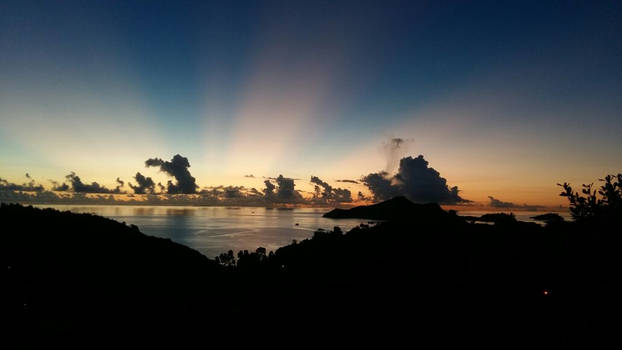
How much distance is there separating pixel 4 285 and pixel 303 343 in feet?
170

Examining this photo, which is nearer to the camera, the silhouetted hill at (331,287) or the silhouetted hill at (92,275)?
the silhouetted hill at (331,287)

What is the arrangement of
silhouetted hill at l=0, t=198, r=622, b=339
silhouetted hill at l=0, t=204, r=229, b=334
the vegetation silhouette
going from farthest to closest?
silhouetted hill at l=0, t=204, r=229, b=334, silhouetted hill at l=0, t=198, r=622, b=339, the vegetation silhouette

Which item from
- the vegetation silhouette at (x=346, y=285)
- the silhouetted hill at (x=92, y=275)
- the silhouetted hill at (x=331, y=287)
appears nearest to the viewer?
the vegetation silhouette at (x=346, y=285)

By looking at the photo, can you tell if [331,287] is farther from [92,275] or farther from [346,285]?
[92,275]

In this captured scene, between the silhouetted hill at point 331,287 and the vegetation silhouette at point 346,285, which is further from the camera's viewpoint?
the silhouetted hill at point 331,287

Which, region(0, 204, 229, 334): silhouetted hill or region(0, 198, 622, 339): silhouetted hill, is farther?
region(0, 204, 229, 334): silhouetted hill

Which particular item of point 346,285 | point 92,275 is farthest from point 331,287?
point 92,275

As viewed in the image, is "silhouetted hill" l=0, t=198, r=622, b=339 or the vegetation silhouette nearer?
the vegetation silhouette

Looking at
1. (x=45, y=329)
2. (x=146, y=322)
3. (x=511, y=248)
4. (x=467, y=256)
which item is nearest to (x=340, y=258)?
(x=467, y=256)

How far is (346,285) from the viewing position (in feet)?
179

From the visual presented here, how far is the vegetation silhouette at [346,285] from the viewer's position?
39.1 ft

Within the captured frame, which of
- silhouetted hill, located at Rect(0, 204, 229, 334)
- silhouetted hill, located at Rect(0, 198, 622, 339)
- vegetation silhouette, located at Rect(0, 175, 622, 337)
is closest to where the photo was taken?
Result: vegetation silhouette, located at Rect(0, 175, 622, 337)

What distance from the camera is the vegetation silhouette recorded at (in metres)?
11.9

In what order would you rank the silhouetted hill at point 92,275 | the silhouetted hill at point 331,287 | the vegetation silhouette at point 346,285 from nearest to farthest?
1. the vegetation silhouette at point 346,285
2. the silhouetted hill at point 331,287
3. the silhouetted hill at point 92,275
